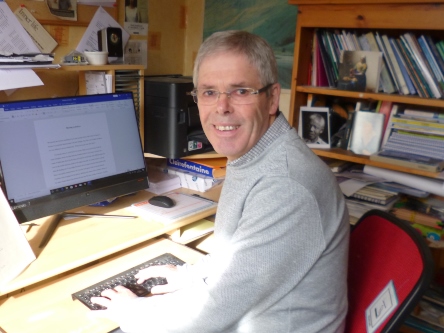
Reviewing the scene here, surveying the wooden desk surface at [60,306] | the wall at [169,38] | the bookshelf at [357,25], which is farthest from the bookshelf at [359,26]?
the wooden desk surface at [60,306]

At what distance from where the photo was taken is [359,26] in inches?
72.8

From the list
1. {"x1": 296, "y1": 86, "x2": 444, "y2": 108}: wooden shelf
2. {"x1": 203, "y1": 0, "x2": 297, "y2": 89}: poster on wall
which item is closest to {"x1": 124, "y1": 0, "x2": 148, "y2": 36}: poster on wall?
{"x1": 203, "y1": 0, "x2": 297, "y2": 89}: poster on wall

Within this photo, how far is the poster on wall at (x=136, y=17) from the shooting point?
2.06 metres

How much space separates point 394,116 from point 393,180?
29 centimetres

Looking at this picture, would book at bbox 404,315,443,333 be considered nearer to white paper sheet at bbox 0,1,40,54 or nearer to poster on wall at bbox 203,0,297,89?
poster on wall at bbox 203,0,297,89

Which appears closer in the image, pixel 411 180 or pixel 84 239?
pixel 84 239

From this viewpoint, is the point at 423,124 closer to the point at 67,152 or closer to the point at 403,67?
the point at 403,67

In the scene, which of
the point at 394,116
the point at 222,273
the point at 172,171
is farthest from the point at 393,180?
the point at 222,273

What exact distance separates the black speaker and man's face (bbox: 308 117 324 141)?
3.19 feet

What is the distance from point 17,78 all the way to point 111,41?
557 mm

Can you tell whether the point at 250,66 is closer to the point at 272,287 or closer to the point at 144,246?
the point at 272,287

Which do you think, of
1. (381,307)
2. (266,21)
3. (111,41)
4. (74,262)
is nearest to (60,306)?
(74,262)

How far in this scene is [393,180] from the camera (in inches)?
76.8

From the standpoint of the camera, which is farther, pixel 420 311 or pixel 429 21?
pixel 420 311
